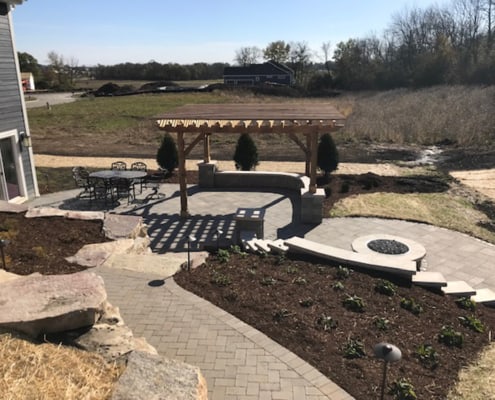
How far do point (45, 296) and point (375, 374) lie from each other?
3.45 metres

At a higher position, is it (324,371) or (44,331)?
(44,331)

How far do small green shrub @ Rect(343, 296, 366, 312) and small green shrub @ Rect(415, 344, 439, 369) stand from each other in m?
0.93

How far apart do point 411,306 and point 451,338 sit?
0.73 meters

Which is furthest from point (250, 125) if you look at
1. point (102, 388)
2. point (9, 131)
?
point (102, 388)

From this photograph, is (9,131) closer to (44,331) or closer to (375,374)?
(44,331)

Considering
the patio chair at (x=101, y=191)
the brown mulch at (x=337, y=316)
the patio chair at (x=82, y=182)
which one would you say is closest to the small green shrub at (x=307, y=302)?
the brown mulch at (x=337, y=316)

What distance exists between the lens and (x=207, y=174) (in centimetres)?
1348

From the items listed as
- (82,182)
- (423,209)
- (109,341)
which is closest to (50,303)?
(109,341)

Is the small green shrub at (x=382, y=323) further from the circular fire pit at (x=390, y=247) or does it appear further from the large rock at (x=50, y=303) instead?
the large rock at (x=50, y=303)

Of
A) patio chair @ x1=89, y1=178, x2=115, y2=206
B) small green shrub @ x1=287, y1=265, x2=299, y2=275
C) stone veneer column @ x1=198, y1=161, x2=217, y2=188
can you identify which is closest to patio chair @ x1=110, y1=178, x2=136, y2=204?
patio chair @ x1=89, y1=178, x2=115, y2=206

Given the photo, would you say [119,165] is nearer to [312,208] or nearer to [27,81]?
[312,208]

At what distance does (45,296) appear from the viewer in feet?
13.7

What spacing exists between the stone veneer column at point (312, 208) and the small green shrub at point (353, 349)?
5622 mm

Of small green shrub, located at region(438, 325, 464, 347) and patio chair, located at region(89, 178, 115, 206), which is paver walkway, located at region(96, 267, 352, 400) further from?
patio chair, located at region(89, 178, 115, 206)
